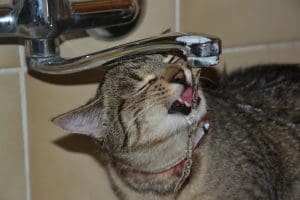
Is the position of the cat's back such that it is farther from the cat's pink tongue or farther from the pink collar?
the cat's pink tongue

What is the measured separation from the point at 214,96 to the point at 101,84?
241 mm

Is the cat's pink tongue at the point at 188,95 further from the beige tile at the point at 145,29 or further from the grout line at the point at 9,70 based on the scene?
the grout line at the point at 9,70

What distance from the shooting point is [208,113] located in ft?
3.65

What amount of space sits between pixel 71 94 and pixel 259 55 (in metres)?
0.43

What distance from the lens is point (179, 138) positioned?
1028mm

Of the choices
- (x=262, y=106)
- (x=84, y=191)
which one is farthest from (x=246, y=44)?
(x=84, y=191)

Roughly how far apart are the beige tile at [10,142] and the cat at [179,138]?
131 mm

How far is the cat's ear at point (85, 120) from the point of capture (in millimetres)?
967

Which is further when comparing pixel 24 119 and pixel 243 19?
pixel 243 19

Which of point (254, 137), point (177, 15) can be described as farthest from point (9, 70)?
point (254, 137)

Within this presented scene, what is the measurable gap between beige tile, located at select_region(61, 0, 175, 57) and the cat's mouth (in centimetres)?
18

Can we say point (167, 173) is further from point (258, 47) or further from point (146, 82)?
point (258, 47)

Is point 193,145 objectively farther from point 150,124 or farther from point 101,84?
point 101,84

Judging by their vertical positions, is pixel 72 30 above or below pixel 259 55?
above
